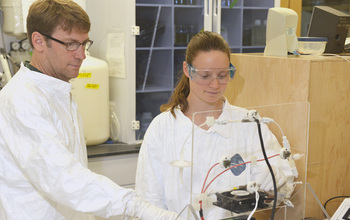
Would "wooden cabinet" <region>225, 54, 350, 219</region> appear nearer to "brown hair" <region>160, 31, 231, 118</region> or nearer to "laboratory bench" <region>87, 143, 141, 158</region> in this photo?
"brown hair" <region>160, 31, 231, 118</region>

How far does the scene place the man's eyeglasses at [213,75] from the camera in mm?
1551

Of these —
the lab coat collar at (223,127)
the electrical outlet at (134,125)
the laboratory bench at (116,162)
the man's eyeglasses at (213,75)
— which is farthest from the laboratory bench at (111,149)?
the lab coat collar at (223,127)

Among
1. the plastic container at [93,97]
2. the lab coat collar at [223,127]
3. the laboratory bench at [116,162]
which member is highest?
the lab coat collar at [223,127]

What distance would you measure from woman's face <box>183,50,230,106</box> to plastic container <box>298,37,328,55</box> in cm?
49

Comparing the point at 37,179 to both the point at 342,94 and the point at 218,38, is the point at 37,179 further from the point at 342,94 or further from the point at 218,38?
the point at 342,94

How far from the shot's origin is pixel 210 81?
1.56 meters

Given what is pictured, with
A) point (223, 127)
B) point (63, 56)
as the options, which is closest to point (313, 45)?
point (223, 127)

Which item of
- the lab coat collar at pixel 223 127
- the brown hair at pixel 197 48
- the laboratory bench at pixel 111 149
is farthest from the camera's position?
the laboratory bench at pixel 111 149

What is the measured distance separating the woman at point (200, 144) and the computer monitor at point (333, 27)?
0.64 meters

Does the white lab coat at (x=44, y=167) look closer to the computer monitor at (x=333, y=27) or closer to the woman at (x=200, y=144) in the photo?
the woman at (x=200, y=144)

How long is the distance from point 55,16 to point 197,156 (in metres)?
0.64

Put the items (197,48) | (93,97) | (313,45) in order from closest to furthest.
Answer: (197,48) < (313,45) < (93,97)

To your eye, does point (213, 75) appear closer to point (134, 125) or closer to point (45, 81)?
point (45, 81)

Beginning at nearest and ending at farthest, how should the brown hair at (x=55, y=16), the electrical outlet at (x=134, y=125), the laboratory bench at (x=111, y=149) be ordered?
the brown hair at (x=55, y=16), the laboratory bench at (x=111, y=149), the electrical outlet at (x=134, y=125)
